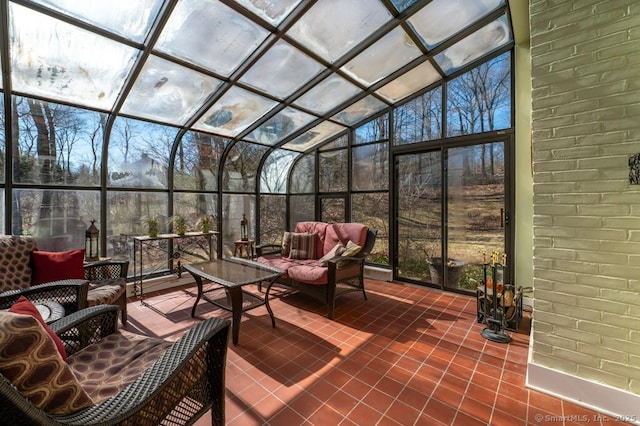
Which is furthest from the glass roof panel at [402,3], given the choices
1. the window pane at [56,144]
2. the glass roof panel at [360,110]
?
the window pane at [56,144]

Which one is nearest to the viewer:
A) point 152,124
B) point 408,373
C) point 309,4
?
point 408,373

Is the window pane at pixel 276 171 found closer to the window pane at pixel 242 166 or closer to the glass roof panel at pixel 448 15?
the window pane at pixel 242 166

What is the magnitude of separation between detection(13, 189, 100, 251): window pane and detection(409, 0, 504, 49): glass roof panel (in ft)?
14.3

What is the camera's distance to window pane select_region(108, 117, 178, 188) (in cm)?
361

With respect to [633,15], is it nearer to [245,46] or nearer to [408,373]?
[408,373]

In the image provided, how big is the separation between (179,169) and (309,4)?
302 cm

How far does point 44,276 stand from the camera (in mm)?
2553

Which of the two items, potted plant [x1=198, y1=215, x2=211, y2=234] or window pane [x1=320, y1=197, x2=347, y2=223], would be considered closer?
potted plant [x1=198, y1=215, x2=211, y2=234]

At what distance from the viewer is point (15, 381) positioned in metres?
0.77

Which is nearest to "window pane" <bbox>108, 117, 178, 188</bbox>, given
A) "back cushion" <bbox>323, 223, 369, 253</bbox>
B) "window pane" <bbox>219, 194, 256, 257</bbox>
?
"window pane" <bbox>219, 194, 256, 257</bbox>

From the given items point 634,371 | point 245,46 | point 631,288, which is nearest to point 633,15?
point 631,288

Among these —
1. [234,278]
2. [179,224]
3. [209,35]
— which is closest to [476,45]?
[209,35]

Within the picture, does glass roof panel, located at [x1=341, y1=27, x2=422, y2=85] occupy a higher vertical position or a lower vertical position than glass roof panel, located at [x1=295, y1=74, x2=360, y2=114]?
higher

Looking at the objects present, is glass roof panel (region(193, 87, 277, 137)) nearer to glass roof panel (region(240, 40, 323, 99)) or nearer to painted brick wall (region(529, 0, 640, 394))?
glass roof panel (region(240, 40, 323, 99))
